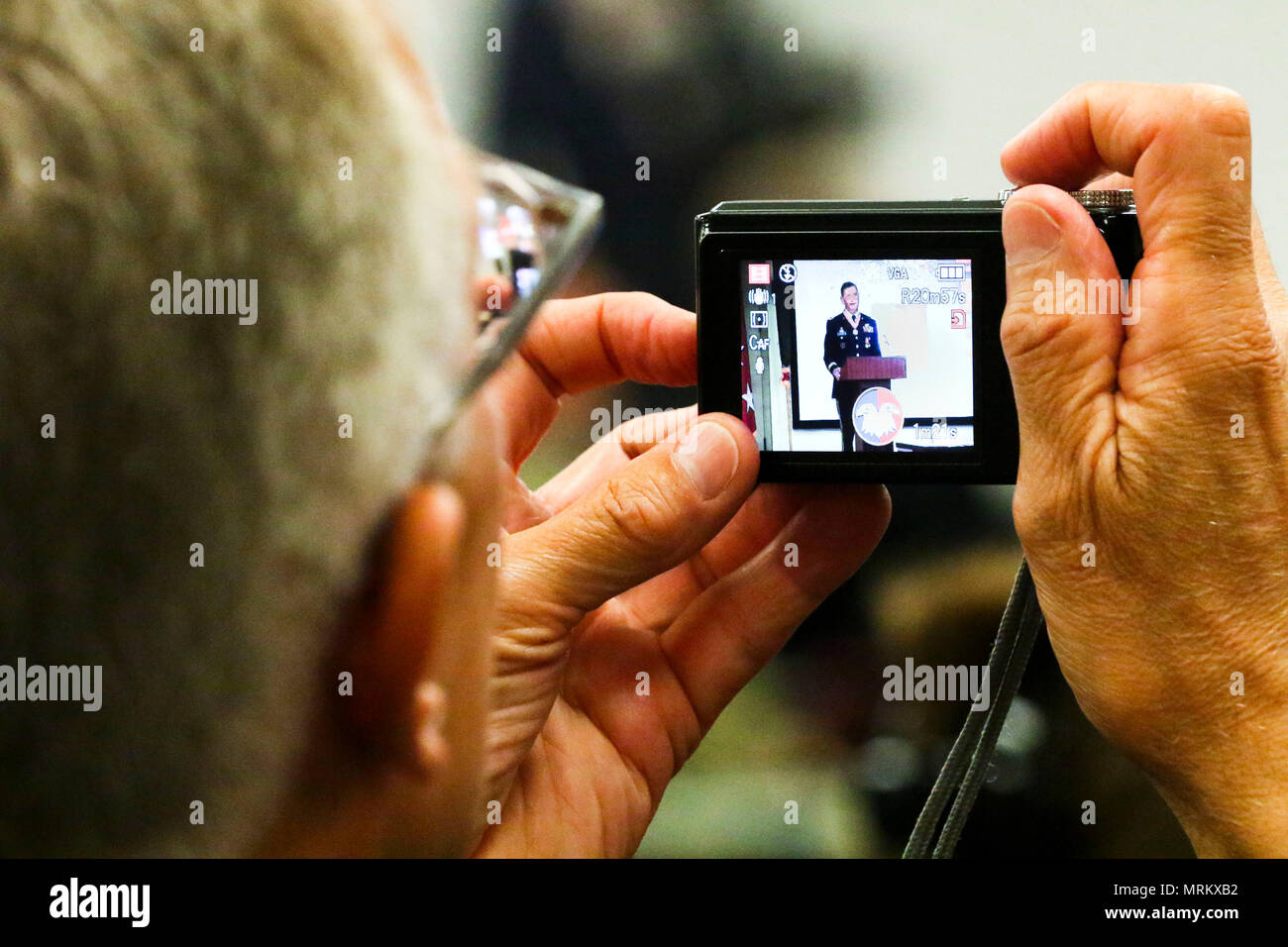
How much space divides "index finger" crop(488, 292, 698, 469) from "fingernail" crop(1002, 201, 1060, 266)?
24 cm

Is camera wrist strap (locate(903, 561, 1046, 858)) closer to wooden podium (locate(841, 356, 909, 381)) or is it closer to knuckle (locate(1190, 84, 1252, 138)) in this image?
wooden podium (locate(841, 356, 909, 381))

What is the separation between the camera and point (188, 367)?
0.32 m

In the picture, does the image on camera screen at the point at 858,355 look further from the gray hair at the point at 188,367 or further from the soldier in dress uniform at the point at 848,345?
the gray hair at the point at 188,367

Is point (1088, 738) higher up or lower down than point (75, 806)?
lower down

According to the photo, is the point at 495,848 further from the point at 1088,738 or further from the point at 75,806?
the point at 1088,738

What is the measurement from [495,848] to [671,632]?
189 millimetres

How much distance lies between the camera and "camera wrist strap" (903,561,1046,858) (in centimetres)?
61

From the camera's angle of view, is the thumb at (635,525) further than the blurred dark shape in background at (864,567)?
No

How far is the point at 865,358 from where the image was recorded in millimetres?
571

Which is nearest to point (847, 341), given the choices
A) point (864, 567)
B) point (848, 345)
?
point (848, 345)

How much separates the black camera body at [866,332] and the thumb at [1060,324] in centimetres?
2

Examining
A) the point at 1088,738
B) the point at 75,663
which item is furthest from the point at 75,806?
the point at 1088,738

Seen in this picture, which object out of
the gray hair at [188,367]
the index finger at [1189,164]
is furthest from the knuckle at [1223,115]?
the gray hair at [188,367]

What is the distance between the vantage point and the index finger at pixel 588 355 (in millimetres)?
723
